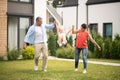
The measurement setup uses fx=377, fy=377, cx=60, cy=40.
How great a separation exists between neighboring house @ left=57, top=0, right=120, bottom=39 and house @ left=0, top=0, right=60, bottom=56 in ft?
27.1

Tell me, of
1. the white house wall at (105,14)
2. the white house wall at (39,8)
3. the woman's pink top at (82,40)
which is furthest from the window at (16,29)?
the woman's pink top at (82,40)

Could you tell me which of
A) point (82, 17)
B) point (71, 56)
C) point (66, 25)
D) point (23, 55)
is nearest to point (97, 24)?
point (82, 17)

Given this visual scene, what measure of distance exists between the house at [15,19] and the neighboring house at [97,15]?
27.1ft

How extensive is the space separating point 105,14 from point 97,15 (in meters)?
0.99

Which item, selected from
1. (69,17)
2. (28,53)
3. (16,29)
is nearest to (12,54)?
(28,53)

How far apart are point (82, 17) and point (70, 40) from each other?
4.30 m

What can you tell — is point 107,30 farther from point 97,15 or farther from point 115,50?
point 115,50

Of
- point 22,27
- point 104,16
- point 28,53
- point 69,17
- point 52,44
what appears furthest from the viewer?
point 69,17

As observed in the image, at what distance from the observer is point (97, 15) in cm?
3328

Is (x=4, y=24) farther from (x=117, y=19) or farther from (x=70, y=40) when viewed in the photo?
(x=117, y=19)

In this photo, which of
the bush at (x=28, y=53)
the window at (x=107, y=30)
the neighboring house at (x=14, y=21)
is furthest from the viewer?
the window at (x=107, y=30)

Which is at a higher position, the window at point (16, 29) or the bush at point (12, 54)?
the window at point (16, 29)

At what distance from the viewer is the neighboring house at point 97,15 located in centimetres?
3184

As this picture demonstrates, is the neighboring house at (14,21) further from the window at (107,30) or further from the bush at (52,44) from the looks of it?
the window at (107,30)
